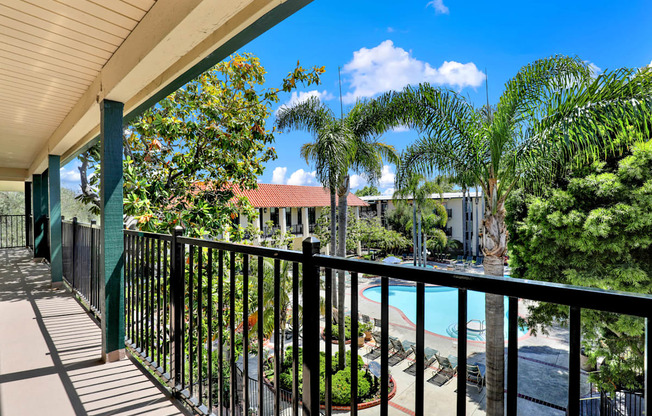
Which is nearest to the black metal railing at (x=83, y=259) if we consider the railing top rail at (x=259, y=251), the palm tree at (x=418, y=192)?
the railing top rail at (x=259, y=251)

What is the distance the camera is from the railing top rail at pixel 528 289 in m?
0.61

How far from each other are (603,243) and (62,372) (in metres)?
9.60

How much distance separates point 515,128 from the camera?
680 centimetres

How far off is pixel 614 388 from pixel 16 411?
9.72 metres

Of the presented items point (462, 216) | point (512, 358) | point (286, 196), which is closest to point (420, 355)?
point (512, 358)

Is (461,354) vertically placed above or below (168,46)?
below

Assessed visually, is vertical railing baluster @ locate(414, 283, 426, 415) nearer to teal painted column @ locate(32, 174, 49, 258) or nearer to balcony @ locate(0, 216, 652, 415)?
balcony @ locate(0, 216, 652, 415)

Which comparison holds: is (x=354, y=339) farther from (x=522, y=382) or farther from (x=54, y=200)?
(x=522, y=382)

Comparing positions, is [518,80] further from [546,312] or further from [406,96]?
[546,312]

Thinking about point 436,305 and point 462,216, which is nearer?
point 436,305

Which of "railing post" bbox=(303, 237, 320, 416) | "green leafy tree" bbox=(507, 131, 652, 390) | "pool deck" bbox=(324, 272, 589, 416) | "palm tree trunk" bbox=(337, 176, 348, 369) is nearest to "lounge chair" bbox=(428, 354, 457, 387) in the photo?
"pool deck" bbox=(324, 272, 589, 416)

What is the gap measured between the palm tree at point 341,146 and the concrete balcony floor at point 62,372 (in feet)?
20.4

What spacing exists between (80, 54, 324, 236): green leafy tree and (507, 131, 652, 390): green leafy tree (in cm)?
681

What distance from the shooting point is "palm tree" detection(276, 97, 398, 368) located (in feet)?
29.1
